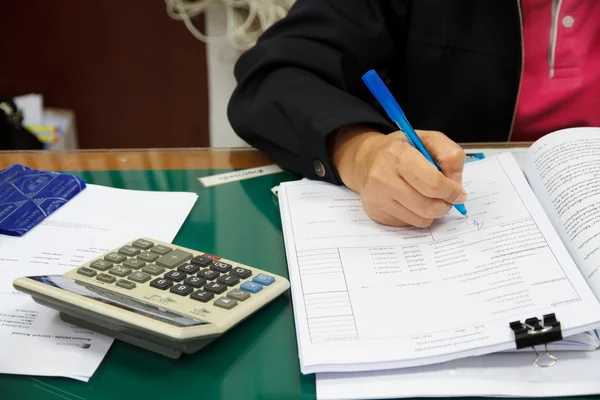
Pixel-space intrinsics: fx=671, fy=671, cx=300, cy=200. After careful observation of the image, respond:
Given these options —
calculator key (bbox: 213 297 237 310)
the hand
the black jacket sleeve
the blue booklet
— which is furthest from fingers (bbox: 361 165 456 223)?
the blue booklet

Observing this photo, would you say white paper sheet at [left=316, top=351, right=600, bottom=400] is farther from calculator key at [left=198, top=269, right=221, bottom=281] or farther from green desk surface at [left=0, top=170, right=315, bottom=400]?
calculator key at [left=198, top=269, right=221, bottom=281]

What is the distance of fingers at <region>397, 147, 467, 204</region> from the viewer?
641 millimetres

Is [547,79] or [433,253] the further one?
[547,79]

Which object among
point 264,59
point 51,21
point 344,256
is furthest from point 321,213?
point 51,21

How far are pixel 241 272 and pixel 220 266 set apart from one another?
0.07 feet

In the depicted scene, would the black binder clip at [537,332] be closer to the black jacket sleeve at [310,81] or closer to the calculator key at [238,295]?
the calculator key at [238,295]

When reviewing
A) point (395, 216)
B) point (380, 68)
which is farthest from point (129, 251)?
point (380, 68)

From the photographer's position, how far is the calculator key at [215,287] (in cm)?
56

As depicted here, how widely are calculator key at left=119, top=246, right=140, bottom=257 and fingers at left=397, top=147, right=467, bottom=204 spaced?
Result: 270 mm

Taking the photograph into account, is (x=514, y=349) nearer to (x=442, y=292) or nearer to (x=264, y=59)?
(x=442, y=292)

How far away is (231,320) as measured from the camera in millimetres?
529

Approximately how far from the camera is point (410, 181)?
66 cm

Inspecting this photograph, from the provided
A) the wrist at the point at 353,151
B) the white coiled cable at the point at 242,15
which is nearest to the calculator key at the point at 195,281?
the wrist at the point at 353,151

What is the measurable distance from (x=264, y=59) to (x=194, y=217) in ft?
0.92
